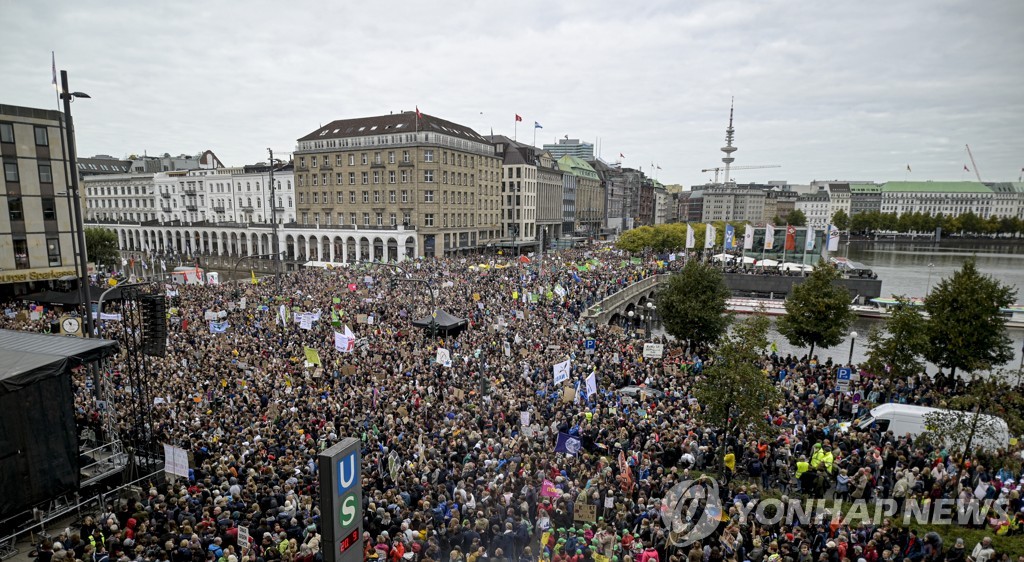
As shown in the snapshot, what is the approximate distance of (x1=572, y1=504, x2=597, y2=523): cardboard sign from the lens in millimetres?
11641

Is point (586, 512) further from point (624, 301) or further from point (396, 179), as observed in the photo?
point (396, 179)

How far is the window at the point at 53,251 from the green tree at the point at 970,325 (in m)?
53.3

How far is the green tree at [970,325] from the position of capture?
2408 centimetres

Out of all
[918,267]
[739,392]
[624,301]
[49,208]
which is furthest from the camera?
[918,267]

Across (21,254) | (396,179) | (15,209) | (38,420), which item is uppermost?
(396,179)

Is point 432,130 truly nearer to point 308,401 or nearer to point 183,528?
point 308,401

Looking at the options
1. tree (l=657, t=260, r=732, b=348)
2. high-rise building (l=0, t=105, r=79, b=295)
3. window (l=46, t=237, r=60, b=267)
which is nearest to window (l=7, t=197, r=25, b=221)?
high-rise building (l=0, t=105, r=79, b=295)

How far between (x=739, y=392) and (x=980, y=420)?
622cm

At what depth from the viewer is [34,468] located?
1137 cm

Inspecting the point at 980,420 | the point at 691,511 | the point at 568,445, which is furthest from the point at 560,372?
the point at 980,420

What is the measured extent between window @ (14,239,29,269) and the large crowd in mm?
12525

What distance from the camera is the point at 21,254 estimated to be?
1431 inches

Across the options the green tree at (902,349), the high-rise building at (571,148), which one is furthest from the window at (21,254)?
the high-rise building at (571,148)

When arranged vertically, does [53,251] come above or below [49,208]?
below
